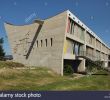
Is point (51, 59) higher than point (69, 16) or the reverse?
the reverse

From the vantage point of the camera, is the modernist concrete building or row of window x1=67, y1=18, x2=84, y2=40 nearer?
the modernist concrete building

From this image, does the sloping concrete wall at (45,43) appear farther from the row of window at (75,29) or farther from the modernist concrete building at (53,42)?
the row of window at (75,29)

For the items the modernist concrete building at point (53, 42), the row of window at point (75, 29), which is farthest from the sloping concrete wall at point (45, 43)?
the row of window at point (75, 29)

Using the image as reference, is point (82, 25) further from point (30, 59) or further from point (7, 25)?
point (7, 25)

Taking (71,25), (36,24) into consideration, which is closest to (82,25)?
(71,25)

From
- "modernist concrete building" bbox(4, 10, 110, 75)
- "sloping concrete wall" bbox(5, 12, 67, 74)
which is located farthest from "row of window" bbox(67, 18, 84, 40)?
"sloping concrete wall" bbox(5, 12, 67, 74)

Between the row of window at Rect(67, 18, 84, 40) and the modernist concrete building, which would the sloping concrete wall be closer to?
the modernist concrete building

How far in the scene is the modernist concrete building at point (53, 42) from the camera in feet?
126

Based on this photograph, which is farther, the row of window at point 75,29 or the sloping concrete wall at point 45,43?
the row of window at point 75,29

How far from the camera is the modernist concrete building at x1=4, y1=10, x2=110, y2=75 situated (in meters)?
38.4

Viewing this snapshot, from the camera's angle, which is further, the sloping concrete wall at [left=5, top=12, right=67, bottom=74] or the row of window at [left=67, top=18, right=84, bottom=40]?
the row of window at [left=67, top=18, right=84, bottom=40]

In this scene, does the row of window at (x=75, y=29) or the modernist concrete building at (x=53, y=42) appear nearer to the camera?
the modernist concrete building at (x=53, y=42)

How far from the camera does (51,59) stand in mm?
40125

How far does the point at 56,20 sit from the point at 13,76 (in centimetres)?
1513
